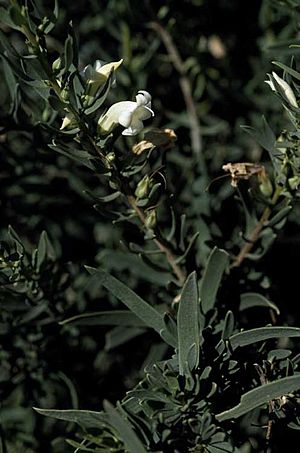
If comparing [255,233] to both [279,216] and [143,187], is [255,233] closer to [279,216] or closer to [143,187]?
[279,216]

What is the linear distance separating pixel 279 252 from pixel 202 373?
470 millimetres

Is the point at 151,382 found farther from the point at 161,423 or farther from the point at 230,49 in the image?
the point at 230,49

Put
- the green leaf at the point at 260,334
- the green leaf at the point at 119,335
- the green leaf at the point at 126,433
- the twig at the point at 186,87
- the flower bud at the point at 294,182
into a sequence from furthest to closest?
the twig at the point at 186,87
the green leaf at the point at 119,335
the flower bud at the point at 294,182
the green leaf at the point at 260,334
the green leaf at the point at 126,433

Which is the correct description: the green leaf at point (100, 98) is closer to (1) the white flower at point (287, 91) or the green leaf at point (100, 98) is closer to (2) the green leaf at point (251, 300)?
(1) the white flower at point (287, 91)

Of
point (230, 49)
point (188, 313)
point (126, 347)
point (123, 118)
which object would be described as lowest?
point (126, 347)

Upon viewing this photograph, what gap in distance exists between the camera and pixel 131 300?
777 millimetres

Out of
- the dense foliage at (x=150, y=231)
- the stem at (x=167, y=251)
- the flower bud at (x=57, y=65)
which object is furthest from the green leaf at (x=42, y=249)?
the flower bud at (x=57, y=65)

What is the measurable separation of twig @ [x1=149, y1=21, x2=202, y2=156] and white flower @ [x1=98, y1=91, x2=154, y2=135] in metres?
0.46

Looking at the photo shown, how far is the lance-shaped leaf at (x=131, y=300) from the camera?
2.54 ft

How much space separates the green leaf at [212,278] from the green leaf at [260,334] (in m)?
0.13

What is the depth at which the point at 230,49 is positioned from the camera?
1.38m

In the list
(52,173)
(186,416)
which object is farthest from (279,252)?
(186,416)

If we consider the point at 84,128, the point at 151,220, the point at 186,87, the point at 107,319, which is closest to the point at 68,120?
the point at 84,128

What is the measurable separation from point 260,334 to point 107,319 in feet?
0.81
